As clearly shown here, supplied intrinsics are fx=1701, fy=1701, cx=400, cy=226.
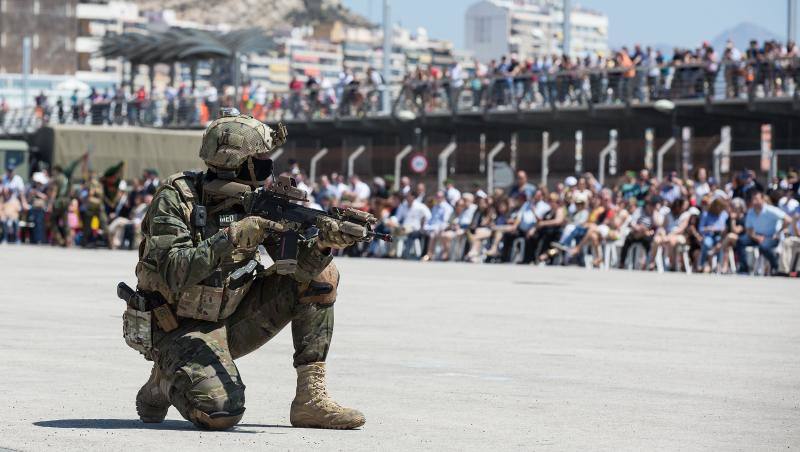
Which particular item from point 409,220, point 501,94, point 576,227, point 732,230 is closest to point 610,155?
point 501,94

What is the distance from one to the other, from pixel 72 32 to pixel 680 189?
12321cm

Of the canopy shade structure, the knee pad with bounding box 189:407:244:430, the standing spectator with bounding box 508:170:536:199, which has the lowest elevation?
the knee pad with bounding box 189:407:244:430

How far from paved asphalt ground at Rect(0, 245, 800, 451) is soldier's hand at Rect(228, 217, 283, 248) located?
2.86 feet

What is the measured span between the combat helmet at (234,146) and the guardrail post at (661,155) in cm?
2860

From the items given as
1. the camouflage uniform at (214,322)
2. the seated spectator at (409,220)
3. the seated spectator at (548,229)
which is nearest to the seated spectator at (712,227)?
the seated spectator at (548,229)

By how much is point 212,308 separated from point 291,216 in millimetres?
620

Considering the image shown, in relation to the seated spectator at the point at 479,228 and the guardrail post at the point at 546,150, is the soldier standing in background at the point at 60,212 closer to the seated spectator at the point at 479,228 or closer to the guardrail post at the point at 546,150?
the seated spectator at the point at 479,228

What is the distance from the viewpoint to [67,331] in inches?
533

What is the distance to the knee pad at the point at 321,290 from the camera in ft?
25.8

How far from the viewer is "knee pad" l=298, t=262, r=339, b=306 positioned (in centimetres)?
787

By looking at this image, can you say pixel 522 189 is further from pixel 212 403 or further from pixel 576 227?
pixel 212 403

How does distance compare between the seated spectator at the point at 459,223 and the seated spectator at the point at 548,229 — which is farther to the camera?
the seated spectator at the point at 459,223

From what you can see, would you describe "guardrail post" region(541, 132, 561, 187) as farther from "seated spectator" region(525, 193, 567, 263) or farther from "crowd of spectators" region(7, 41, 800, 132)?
"seated spectator" region(525, 193, 567, 263)

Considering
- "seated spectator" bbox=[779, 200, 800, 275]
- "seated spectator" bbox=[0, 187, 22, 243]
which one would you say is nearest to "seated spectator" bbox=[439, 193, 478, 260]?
"seated spectator" bbox=[779, 200, 800, 275]
